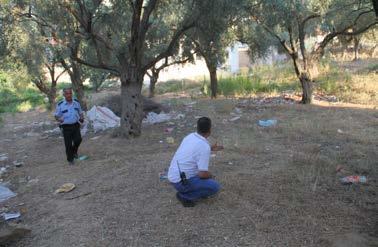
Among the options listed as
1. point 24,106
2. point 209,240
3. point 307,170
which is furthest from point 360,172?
point 24,106

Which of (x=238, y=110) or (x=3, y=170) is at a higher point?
(x=238, y=110)

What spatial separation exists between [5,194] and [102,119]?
6.45 m

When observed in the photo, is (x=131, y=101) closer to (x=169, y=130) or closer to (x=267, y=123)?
(x=169, y=130)

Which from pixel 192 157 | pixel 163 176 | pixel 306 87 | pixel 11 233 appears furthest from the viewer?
pixel 306 87

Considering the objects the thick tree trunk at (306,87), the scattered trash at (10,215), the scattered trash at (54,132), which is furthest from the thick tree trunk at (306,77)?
the scattered trash at (10,215)

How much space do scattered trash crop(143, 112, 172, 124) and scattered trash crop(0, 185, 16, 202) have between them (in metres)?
6.56

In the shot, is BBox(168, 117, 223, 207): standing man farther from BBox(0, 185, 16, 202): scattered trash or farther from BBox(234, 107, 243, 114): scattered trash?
BBox(234, 107, 243, 114): scattered trash

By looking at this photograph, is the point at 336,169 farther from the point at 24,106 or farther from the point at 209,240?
the point at 24,106

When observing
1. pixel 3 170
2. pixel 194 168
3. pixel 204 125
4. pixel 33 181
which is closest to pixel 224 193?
pixel 194 168

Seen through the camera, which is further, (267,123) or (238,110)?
(238,110)

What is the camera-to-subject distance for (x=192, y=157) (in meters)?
5.71

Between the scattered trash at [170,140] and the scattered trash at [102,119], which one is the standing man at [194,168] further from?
the scattered trash at [102,119]

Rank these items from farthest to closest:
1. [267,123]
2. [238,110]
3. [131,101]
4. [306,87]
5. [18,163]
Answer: [306,87] → [238,110] → [267,123] → [131,101] → [18,163]

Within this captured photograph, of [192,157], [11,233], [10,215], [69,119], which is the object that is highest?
[69,119]
